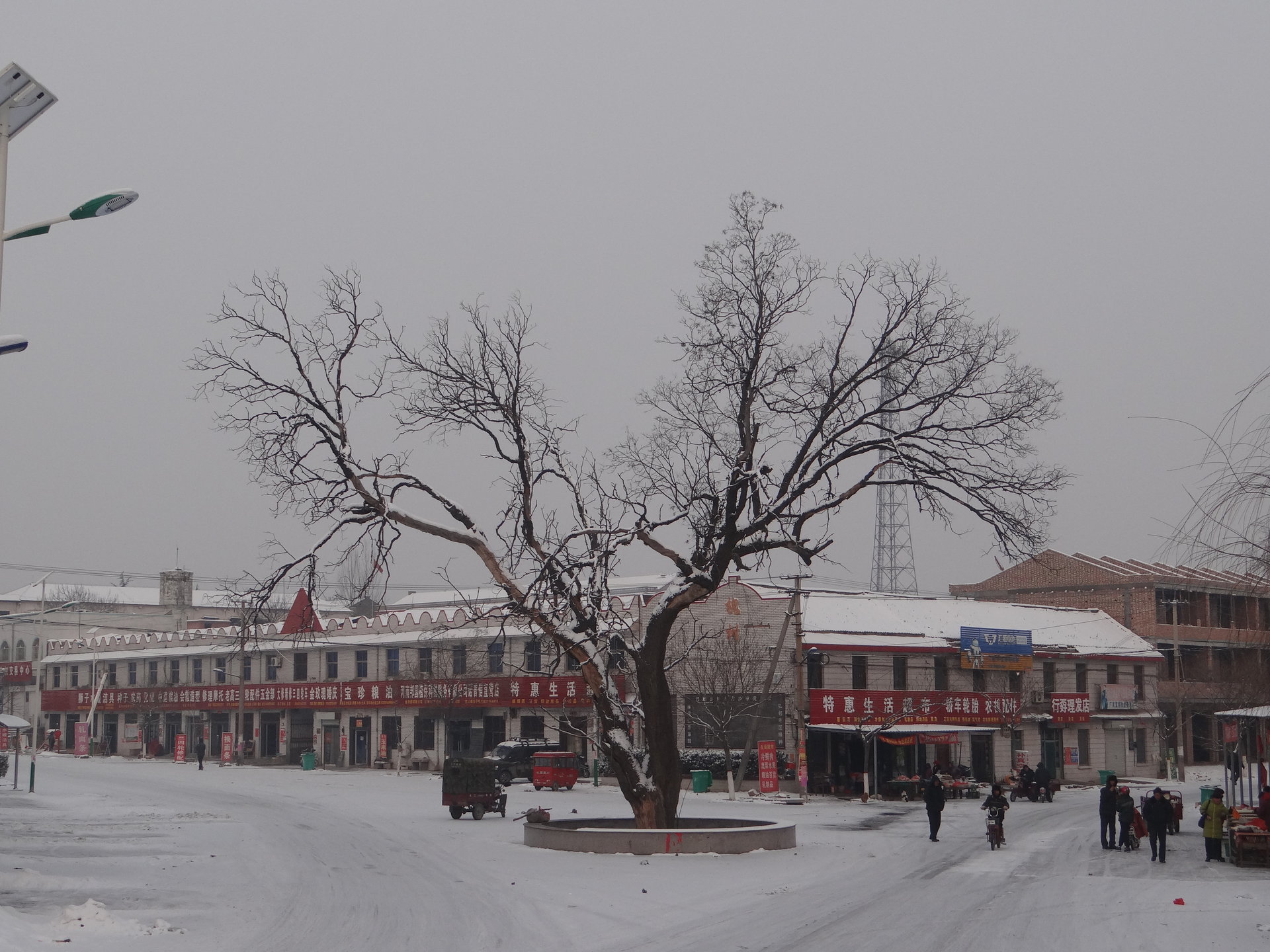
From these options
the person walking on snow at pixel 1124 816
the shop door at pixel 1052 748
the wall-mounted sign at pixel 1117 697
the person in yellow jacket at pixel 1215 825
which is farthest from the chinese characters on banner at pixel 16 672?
the person in yellow jacket at pixel 1215 825

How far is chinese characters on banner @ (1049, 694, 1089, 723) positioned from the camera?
5997 cm

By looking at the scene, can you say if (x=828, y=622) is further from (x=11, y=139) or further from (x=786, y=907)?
(x=11, y=139)

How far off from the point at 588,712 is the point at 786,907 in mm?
44366

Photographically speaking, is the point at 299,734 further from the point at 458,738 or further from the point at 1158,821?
the point at 1158,821

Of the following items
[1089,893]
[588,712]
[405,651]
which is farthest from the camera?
[405,651]

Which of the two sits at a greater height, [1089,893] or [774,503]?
[774,503]

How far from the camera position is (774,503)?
25266 mm

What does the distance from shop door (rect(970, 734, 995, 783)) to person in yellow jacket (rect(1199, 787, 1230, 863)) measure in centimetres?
3224

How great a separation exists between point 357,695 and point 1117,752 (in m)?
38.0

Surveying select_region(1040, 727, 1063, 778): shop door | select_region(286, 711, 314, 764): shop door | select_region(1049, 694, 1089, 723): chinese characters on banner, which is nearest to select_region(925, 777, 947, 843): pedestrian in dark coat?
select_region(1049, 694, 1089, 723): chinese characters on banner

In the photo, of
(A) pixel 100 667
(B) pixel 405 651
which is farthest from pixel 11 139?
(A) pixel 100 667

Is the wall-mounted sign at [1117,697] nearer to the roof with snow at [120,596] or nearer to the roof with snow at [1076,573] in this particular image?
the roof with snow at [1076,573]

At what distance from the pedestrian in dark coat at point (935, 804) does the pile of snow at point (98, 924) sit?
58.9ft

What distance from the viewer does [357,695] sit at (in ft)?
227
